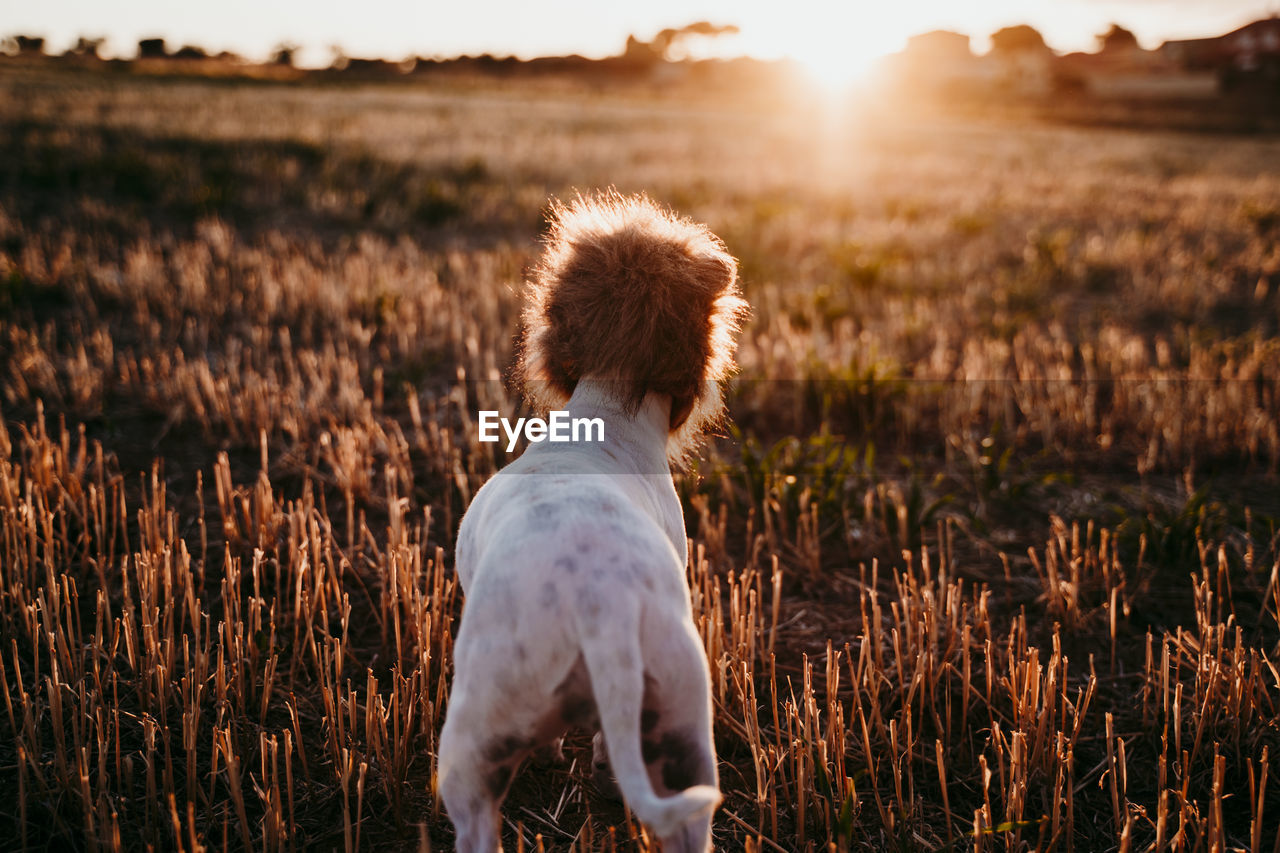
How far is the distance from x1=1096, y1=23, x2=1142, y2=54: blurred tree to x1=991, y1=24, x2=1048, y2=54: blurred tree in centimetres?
653

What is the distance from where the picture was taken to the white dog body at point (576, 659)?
64.8 inches

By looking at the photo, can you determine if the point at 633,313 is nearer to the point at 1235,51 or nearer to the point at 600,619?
the point at 600,619

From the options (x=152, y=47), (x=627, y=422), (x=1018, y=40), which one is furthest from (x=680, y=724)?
(x=1018, y=40)

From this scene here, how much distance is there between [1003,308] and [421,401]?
611 centimetres

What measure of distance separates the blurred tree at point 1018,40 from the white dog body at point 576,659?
3834 inches

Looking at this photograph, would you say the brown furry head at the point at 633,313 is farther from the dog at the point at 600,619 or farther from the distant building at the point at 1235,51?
the distant building at the point at 1235,51

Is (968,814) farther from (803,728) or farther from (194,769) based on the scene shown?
(194,769)

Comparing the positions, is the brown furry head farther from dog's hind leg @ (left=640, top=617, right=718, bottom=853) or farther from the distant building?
the distant building

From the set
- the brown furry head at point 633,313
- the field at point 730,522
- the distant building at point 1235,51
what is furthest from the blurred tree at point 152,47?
the distant building at point 1235,51

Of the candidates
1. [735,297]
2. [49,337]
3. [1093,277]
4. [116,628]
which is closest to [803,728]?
[735,297]

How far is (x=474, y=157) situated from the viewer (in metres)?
16.4

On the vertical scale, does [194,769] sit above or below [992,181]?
below

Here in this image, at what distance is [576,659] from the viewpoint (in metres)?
1.71

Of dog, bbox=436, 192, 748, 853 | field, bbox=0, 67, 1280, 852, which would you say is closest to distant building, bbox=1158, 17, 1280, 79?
field, bbox=0, 67, 1280, 852
